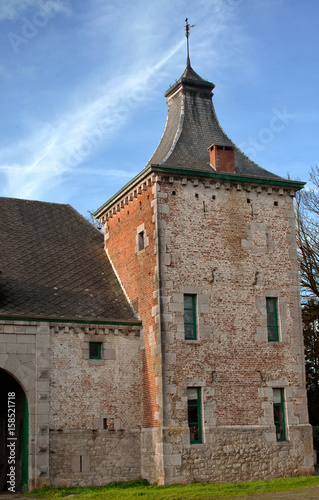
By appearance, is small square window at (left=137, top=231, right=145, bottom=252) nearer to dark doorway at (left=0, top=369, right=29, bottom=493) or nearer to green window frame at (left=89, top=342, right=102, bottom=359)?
green window frame at (left=89, top=342, right=102, bottom=359)

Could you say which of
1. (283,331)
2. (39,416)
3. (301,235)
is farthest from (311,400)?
(39,416)

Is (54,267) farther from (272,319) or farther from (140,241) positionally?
(272,319)

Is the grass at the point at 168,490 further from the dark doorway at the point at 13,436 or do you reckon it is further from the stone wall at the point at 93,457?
the dark doorway at the point at 13,436

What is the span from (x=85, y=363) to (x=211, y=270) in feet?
15.1

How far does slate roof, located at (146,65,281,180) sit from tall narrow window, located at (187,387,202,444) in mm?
6691

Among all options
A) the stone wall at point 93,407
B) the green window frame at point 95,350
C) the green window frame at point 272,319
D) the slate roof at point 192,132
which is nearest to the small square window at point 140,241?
the slate roof at point 192,132

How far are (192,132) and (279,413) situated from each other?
9.57 metres

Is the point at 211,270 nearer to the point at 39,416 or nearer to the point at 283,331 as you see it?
the point at 283,331

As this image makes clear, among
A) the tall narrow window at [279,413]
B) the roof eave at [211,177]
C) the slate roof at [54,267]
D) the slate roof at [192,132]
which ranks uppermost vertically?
the slate roof at [192,132]

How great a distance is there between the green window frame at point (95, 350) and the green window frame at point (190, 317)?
258 centimetres

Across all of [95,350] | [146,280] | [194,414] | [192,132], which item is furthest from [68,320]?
[192,132]

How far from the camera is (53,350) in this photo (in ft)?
63.9

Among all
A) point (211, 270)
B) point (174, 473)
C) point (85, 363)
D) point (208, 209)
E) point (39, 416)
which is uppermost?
point (208, 209)

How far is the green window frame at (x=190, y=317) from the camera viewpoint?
20.0 metres
